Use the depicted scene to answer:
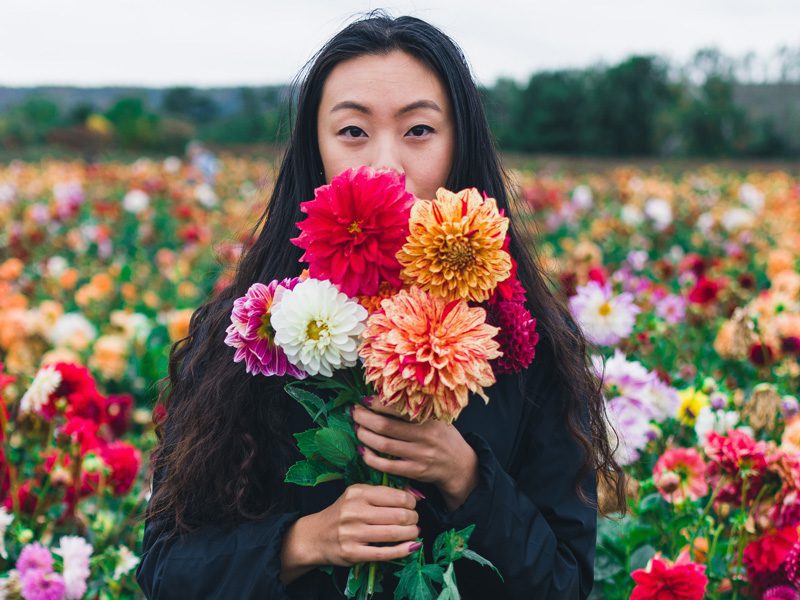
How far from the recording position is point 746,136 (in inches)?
1083

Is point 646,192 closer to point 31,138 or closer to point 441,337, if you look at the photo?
point 441,337

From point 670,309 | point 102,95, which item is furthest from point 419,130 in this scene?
point 102,95

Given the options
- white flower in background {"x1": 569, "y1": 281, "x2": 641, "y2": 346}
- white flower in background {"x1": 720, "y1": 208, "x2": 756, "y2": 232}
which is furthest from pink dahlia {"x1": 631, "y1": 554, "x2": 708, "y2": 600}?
white flower in background {"x1": 720, "y1": 208, "x2": 756, "y2": 232}

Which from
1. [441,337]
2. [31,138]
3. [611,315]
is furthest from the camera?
[31,138]

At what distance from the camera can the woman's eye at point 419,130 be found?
1238 mm

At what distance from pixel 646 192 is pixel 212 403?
802cm

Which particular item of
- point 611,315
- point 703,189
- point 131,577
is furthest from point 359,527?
point 703,189

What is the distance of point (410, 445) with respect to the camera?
0.94 metres

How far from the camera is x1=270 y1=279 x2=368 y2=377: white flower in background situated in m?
0.85

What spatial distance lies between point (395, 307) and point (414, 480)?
326 millimetres

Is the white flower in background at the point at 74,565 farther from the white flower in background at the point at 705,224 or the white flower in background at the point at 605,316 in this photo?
the white flower in background at the point at 705,224

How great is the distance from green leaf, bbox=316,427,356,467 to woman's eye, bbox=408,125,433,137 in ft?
1.61

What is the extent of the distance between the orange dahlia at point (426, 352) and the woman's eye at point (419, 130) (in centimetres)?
46

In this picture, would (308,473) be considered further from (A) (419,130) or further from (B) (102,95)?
(B) (102,95)
